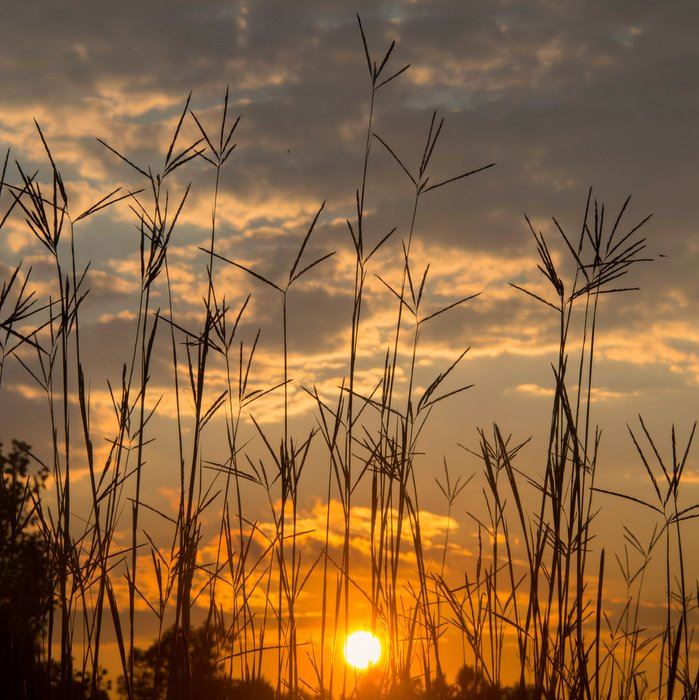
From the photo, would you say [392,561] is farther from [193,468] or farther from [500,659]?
[193,468]

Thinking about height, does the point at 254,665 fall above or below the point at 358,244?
below

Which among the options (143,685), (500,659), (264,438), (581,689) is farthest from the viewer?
(143,685)

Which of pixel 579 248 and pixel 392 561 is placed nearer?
pixel 579 248

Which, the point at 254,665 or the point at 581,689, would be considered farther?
the point at 254,665

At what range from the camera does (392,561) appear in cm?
254

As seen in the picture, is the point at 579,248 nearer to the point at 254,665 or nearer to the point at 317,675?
the point at 317,675

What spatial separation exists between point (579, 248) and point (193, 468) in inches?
46.7

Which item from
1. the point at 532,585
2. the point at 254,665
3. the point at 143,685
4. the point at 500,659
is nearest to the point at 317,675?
the point at 254,665

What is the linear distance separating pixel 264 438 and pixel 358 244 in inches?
26.7

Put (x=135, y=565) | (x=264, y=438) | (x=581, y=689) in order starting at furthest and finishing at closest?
1. (x=264, y=438)
2. (x=135, y=565)
3. (x=581, y=689)

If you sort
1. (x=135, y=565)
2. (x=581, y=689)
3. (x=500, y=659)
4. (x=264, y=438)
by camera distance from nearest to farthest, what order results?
(x=581, y=689) → (x=135, y=565) → (x=500, y=659) → (x=264, y=438)

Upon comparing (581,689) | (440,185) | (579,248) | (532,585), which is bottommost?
(581,689)

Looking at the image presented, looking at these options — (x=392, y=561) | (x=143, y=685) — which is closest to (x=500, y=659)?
(x=392, y=561)

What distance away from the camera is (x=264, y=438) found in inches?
104
